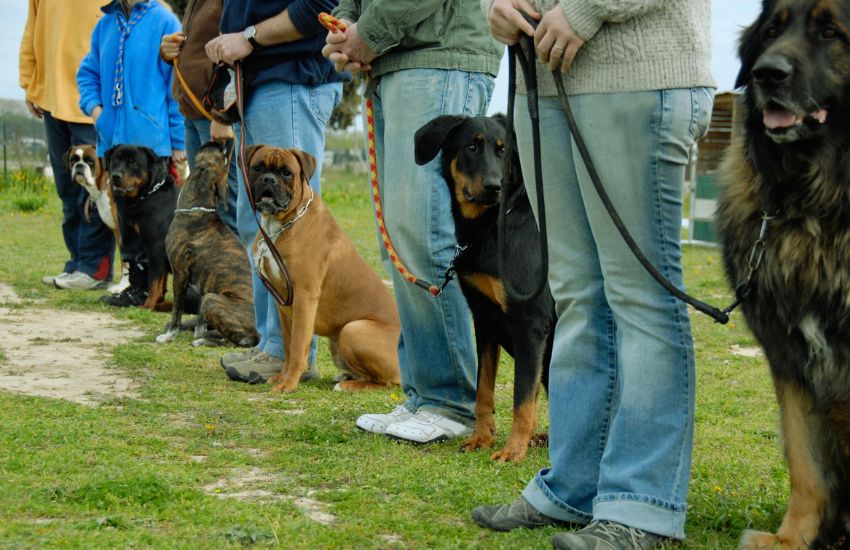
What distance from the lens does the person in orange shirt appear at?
962cm

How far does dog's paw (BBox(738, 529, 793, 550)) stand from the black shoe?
690 cm

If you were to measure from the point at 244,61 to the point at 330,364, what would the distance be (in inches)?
85.0

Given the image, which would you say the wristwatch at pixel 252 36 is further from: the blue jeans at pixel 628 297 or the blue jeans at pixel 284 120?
the blue jeans at pixel 628 297

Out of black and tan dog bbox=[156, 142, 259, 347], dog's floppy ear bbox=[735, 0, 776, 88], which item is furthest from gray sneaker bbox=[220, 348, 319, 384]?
dog's floppy ear bbox=[735, 0, 776, 88]

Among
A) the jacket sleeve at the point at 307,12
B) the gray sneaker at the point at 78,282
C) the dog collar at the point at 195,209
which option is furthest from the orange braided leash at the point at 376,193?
the gray sneaker at the point at 78,282

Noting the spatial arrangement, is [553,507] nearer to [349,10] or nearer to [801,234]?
[801,234]

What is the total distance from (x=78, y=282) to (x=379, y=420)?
608 centimetres

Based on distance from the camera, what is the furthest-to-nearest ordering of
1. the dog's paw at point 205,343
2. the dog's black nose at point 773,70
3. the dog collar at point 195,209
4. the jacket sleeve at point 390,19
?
the dog collar at point 195,209 → the dog's paw at point 205,343 → the jacket sleeve at point 390,19 → the dog's black nose at point 773,70

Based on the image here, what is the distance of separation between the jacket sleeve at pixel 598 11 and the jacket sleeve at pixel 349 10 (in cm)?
190

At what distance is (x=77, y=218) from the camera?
1009 cm

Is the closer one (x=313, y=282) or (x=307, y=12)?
(x=307, y=12)

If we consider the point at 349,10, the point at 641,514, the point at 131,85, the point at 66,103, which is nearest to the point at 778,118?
the point at 641,514

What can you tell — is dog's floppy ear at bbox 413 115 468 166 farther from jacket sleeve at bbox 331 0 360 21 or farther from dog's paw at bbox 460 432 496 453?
dog's paw at bbox 460 432 496 453

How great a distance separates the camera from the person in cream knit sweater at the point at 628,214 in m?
2.63
